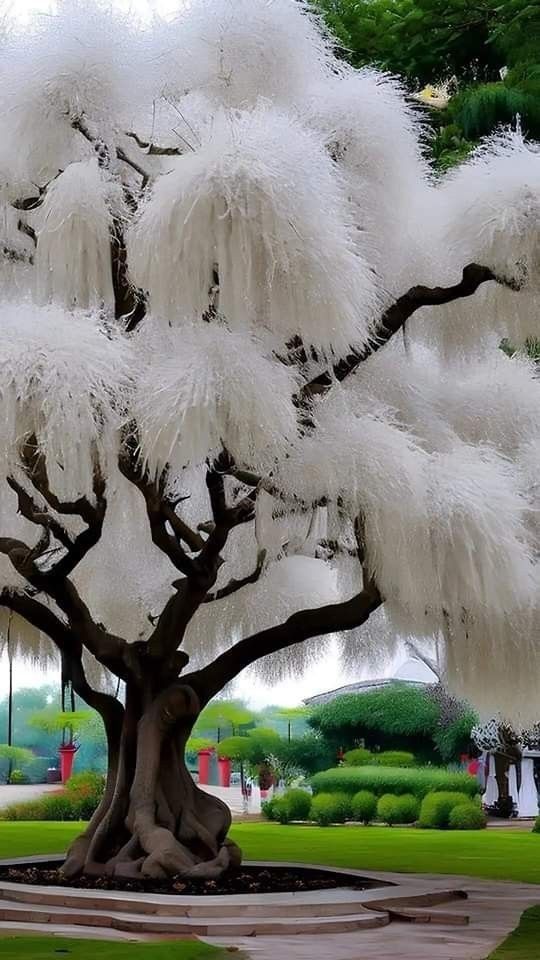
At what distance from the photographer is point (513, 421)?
14.4 meters

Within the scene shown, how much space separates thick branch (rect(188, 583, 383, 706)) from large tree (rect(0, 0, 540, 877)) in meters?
0.03

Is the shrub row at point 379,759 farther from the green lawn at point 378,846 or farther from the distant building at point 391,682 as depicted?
the green lawn at point 378,846

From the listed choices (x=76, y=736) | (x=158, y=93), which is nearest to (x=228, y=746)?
(x=76, y=736)

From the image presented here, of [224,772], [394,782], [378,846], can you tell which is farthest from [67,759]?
[378,846]

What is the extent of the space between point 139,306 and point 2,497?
2.53m

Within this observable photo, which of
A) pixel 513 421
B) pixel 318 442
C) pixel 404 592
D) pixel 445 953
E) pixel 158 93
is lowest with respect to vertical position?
pixel 445 953

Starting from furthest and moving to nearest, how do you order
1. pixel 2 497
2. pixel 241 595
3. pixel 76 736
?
pixel 76 736
pixel 241 595
pixel 2 497

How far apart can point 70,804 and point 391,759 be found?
7.42 meters

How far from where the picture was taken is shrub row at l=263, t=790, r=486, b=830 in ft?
86.4

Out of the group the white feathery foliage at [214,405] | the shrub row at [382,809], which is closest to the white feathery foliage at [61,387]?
the white feathery foliage at [214,405]

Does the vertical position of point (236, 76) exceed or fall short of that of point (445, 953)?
it exceeds it

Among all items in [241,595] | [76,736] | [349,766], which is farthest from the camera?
[76,736]

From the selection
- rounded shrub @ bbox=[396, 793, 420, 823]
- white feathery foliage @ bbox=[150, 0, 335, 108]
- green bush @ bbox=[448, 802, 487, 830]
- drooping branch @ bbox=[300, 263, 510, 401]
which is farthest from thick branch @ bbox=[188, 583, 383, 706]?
rounded shrub @ bbox=[396, 793, 420, 823]

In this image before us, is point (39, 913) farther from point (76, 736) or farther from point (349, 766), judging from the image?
point (76, 736)
